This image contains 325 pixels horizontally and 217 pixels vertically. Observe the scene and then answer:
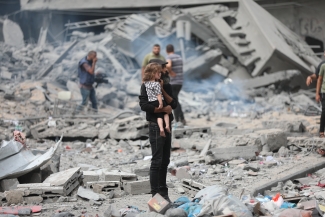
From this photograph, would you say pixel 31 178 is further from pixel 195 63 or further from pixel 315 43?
pixel 315 43

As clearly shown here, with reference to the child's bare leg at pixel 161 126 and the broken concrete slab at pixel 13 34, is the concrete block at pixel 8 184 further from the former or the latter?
the broken concrete slab at pixel 13 34

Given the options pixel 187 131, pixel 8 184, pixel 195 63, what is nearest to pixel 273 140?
pixel 187 131

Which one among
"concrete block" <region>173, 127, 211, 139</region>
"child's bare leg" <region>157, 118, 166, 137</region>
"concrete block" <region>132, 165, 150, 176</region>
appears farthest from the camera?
"concrete block" <region>173, 127, 211, 139</region>

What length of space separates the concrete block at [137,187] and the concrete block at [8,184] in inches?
50.9

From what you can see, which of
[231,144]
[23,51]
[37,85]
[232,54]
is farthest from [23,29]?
[231,144]

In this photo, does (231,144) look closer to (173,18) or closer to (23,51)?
(173,18)

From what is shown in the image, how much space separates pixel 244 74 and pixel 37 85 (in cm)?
647

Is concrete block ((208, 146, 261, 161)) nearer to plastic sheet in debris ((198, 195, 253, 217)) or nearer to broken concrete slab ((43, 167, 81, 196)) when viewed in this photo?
broken concrete slab ((43, 167, 81, 196))

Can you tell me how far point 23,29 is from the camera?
70.9 feet

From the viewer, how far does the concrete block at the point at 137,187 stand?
6131 mm

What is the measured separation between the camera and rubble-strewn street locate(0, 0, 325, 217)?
225 inches

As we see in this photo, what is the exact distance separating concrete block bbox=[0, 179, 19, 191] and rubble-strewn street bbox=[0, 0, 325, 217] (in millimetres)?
12

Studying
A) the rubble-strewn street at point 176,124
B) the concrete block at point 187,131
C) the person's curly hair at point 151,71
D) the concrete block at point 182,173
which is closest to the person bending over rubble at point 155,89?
the person's curly hair at point 151,71

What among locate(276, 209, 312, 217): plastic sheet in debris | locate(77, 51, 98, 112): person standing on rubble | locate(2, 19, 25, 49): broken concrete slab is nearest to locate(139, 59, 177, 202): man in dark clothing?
locate(276, 209, 312, 217): plastic sheet in debris
